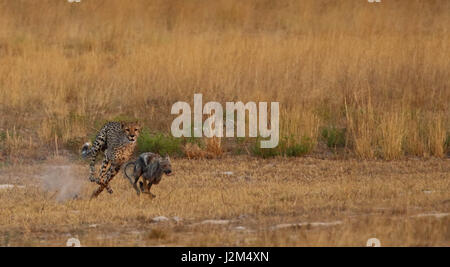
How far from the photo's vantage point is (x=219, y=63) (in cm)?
1797

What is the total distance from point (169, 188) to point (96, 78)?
19.6ft

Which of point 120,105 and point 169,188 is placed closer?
point 169,188

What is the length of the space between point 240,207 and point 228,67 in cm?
728

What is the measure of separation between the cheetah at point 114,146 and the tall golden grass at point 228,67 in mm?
3812

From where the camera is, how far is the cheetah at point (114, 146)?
1102cm

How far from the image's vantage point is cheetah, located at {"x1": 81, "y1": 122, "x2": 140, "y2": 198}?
36.2ft

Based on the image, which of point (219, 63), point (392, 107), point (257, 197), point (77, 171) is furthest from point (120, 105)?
point (257, 197)

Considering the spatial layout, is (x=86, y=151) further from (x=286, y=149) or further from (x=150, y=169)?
(x=286, y=149)

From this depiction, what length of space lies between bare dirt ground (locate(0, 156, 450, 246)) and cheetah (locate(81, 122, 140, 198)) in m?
0.27

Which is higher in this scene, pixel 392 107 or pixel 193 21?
pixel 193 21

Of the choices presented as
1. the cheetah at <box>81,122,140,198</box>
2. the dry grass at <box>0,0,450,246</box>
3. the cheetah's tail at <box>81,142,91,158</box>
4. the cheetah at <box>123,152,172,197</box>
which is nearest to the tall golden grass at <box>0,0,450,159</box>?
the dry grass at <box>0,0,450,246</box>

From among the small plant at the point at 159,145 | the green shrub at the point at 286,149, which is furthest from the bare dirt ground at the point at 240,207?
the small plant at the point at 159,145
